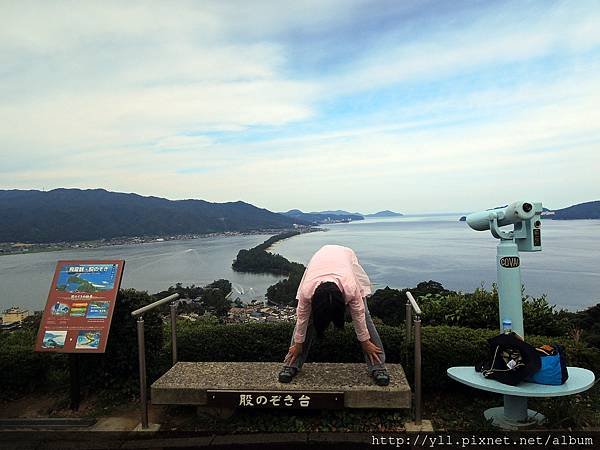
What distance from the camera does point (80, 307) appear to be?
160 inches

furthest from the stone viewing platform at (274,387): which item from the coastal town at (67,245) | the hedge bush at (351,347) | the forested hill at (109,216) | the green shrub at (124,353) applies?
the forested hill at (109,216)

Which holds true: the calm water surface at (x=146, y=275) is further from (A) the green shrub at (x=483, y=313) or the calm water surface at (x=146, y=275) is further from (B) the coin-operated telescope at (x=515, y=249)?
(B) the coin-operated telescope at (x=515, y=249)

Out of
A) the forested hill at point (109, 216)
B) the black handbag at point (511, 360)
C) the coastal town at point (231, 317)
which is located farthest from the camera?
the forested hill at point (109, 216)

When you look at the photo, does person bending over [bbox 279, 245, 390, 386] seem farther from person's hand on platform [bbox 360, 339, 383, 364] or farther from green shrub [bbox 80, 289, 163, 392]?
green shrub [bbox 80, 289, 163, 392]

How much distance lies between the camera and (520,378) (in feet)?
10.5

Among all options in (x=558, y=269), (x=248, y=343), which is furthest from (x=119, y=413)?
(x=558, y=269)

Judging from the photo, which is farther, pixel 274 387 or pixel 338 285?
pixel 274 387

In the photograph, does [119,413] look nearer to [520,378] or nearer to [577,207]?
[520,378]

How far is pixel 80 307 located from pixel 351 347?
2480mm

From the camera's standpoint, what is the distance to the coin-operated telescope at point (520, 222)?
3.52 metres

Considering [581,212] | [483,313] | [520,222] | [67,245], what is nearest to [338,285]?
[520,222]

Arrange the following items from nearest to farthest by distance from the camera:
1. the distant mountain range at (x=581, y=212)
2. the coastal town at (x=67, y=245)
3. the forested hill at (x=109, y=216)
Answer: the coastal town at (x=67, y=245) < the forested hill at (x=109, y=216) < the distant mountain range at (x=581, y=212)

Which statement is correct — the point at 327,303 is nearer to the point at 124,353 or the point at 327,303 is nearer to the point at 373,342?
the point at 373,342

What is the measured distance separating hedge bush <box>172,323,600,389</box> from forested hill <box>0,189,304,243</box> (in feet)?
230
